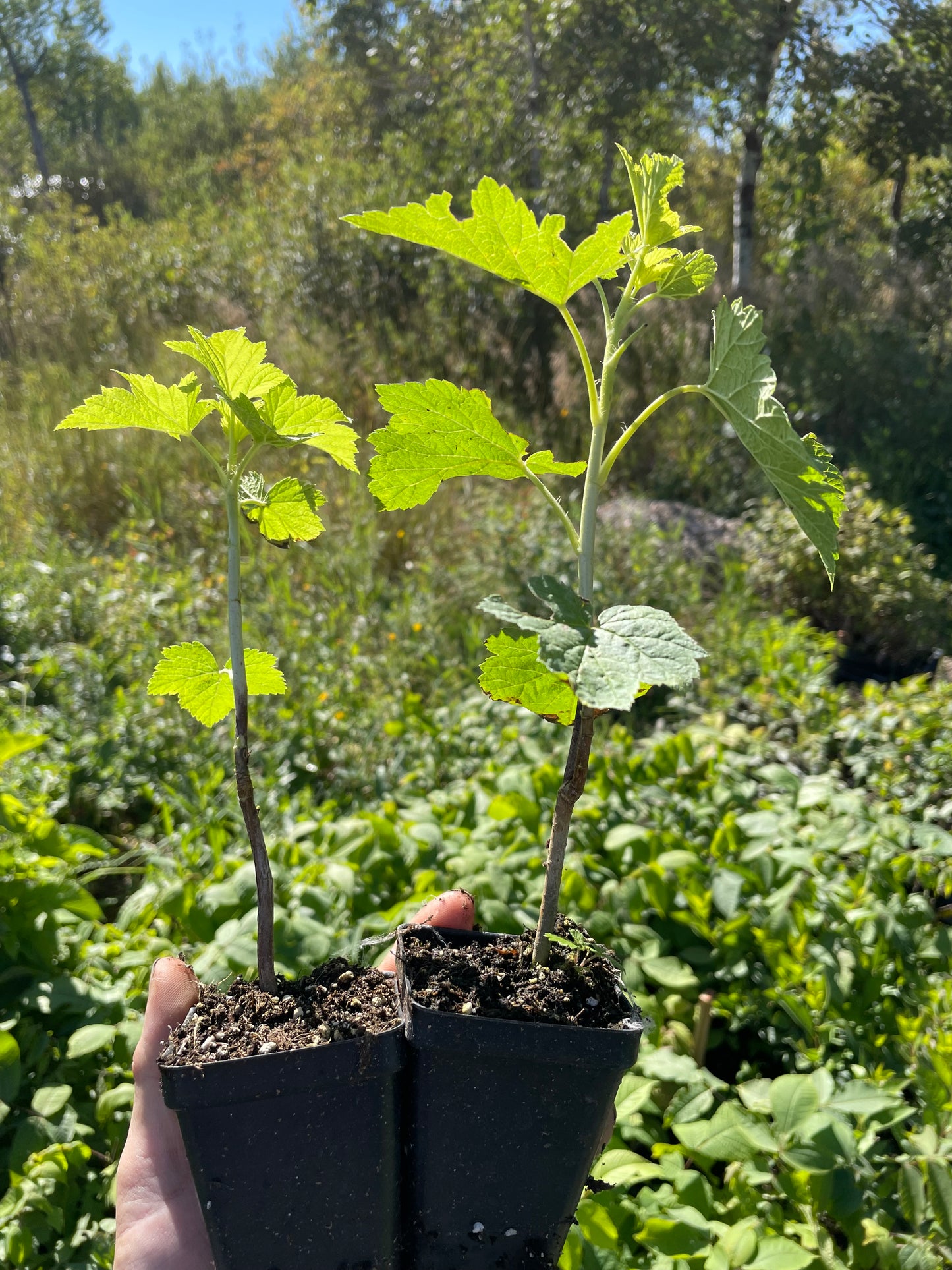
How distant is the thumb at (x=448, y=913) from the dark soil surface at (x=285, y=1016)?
15cm

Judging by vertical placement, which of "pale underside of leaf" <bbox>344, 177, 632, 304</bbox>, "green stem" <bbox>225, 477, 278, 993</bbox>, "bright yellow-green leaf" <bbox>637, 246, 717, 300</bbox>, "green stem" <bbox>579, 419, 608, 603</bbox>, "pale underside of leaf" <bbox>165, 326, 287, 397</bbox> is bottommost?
"green stem" <bbox>225, 477, 278, 993</bbox>

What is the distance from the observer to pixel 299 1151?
83 cm

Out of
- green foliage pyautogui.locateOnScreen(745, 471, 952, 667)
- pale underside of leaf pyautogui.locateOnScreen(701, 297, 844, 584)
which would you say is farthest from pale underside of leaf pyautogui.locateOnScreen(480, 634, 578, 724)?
green foliage pyautogui.locateOnScreen(745, 471, 952, 667)

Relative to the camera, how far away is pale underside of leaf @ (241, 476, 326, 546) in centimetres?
83

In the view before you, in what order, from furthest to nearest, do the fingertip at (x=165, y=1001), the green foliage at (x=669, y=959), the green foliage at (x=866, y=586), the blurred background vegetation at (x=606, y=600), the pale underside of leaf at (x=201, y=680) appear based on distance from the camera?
the green foliage at (x=866, y=586), the blurred background vegetation at (x=606, y=600), the green foliage at (x=669, y=959), the fingertip at (x=165, y=1001), the pale underside of leaf at (x=201, y=680)

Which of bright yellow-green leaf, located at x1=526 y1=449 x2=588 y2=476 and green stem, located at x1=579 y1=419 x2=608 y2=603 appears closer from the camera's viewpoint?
green stem, located at x1=579 y1=419 x2=608 y2=603

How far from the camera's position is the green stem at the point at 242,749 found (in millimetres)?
786

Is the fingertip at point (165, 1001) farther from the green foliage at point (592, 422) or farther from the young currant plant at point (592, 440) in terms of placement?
the green foliage at point (592, 422)

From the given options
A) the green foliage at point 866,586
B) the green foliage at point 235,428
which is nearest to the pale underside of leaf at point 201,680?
the green foliage at point 235,428

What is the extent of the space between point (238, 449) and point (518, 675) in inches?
14.7

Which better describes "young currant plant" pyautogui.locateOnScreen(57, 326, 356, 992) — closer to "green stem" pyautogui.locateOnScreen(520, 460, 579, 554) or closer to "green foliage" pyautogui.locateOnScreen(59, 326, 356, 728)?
"green foliage" pyautogui.locateOnScreen(59, 326, 356, 728)

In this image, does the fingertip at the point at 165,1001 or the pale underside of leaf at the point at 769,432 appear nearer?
the pale underside of leaf at the point at 769,432

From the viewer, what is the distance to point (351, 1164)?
84cm

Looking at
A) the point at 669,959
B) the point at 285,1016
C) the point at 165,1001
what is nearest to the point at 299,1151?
the point at 285,1016
